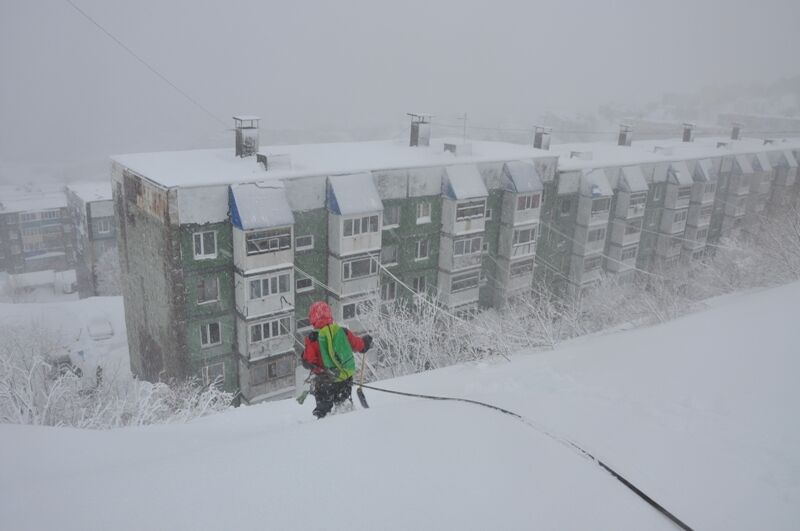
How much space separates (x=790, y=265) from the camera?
27.8 meters

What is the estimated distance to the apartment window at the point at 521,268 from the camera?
30969 mm

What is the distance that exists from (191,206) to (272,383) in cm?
859

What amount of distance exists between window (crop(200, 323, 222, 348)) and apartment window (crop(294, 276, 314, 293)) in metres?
3.88

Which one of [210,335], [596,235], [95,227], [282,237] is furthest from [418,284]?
[95,227]

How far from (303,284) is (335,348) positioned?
16.5 meters

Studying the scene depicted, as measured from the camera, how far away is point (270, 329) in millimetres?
23031

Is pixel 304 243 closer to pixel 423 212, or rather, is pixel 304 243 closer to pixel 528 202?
pixel 423 212

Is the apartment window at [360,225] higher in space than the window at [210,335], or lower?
higher

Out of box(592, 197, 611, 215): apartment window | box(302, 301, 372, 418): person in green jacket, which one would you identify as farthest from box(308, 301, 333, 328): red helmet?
box(592, 197, 611, 215): apartment window

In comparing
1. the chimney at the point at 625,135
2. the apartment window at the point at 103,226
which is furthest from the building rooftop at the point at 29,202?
the chimney at the point at 625,135

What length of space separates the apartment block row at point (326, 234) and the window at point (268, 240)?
55 millimetres

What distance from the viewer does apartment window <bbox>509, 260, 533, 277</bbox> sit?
30969 millimetres

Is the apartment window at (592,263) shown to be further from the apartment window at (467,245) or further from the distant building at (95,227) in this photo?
the distant building at (95,227)

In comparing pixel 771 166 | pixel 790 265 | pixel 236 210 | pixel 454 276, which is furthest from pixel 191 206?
pixel 771 166
